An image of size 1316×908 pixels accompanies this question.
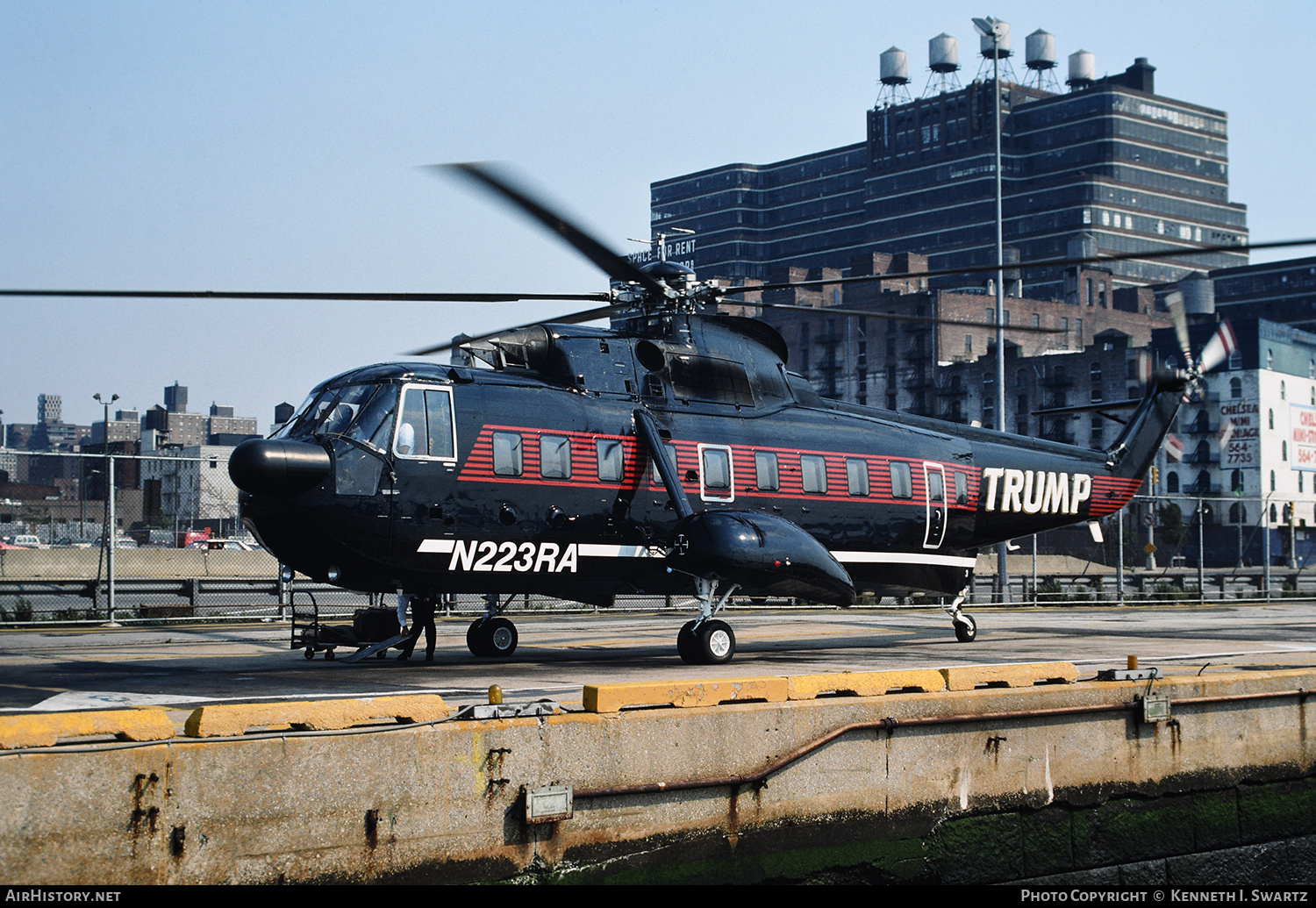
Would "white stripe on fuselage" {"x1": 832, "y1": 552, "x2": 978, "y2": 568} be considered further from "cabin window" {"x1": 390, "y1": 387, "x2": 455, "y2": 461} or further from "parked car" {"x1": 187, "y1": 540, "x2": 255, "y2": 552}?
"parked car" {"x1": 187, "y1": 540, "x2": 255, "y2": 552}

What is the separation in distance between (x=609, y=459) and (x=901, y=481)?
5.55 meters

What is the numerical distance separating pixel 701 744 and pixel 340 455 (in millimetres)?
7384

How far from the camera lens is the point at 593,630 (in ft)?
85.3

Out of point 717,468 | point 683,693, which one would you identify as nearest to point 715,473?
point 717,468

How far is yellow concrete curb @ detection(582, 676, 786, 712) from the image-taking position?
9.71m

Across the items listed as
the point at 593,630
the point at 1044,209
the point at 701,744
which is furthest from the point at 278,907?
the point at 1044,209

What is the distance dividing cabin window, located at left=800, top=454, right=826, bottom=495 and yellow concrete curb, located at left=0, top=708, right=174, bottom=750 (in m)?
12.4

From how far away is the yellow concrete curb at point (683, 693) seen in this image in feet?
31.9

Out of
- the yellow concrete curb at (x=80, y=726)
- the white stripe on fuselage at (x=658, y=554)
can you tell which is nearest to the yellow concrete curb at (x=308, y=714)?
the yellow concrete curb at (x=80, y=726)

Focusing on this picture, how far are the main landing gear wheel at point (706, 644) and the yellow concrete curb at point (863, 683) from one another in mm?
5971

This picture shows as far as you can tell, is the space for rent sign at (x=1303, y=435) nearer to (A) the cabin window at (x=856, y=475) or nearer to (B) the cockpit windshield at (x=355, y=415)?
(A) the cabin window at (x=856, y=475)

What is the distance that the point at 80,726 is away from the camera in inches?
311

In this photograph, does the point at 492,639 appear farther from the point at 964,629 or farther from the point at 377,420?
the point at 964,629

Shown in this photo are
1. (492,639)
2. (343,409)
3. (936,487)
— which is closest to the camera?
(343,409)
